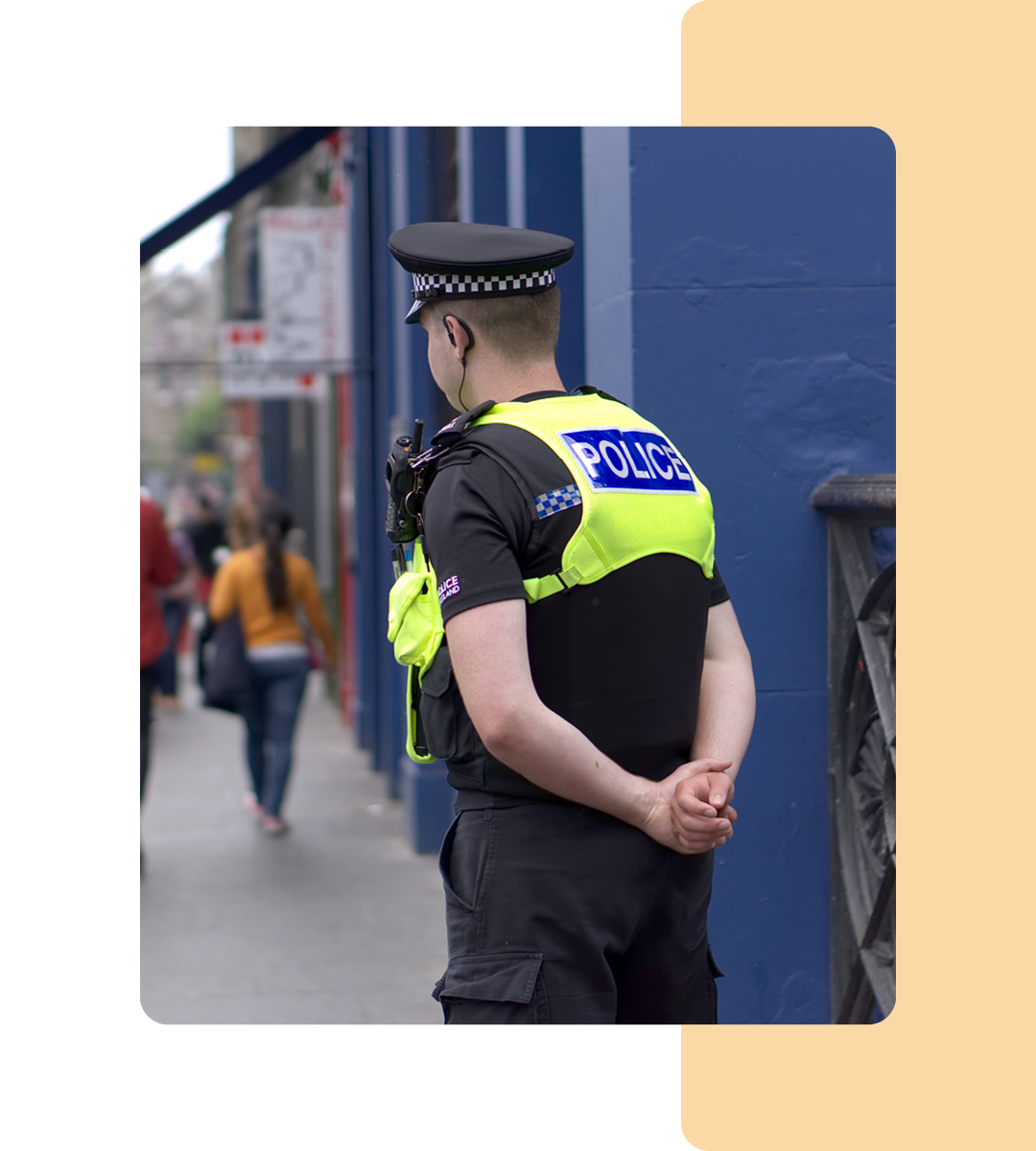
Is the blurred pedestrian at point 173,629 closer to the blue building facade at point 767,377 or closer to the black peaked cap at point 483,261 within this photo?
the blue building facade at point 767,377

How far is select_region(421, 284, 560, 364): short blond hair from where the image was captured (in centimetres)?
281

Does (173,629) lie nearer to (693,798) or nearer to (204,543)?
(204,543)

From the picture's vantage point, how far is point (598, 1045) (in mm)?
2959

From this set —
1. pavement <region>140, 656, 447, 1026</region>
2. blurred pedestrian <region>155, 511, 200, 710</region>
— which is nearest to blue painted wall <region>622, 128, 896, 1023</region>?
pavement <region>140, 656, 447, 1026</region>

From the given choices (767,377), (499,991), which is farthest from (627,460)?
(767,377)

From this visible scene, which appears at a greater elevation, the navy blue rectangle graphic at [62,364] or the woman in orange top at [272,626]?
the navy blue rectangle graphic at [62,364]

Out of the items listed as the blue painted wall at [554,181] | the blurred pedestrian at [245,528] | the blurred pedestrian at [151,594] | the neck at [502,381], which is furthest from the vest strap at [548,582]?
the blurred pedestrian at [245,528]

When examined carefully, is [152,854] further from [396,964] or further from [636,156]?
[636,156]

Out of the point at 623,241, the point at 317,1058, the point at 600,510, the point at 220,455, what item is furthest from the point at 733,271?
the point at 220,455

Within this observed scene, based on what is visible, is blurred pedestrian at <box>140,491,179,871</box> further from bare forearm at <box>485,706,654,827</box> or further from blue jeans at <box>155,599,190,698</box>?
bare forearm at <box>485,706,654,827</box>

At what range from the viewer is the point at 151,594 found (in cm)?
756

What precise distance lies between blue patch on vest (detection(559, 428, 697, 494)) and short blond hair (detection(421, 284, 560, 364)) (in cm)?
22

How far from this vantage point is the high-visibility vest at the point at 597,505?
2656mm

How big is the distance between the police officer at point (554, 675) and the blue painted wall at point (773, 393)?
3.51 ft
